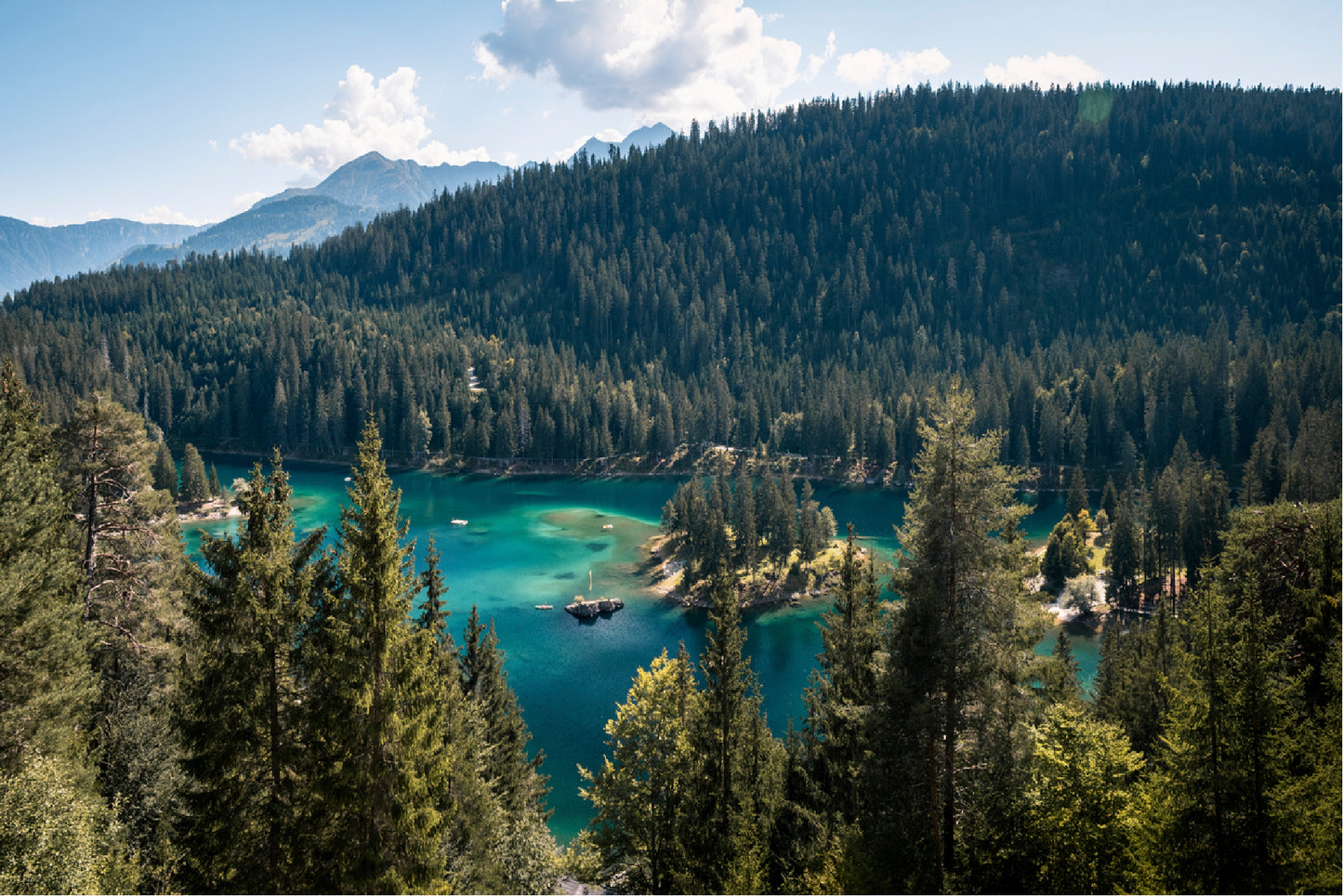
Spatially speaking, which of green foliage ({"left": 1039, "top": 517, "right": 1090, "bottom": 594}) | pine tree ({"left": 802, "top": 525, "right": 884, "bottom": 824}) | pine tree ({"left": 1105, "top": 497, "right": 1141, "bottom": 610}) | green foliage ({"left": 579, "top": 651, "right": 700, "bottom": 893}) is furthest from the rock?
pine tree ({"left": 1105, "top": 497, "right": 1141, "bottom": 610})

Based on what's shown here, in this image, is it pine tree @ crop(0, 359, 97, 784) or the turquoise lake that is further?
the turquoise lake

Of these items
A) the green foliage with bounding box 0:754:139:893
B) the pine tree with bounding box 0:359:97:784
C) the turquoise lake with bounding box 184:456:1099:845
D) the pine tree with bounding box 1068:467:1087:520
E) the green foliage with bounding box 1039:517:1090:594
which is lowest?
the turquoise lake with bounding box 184:456:1099:845

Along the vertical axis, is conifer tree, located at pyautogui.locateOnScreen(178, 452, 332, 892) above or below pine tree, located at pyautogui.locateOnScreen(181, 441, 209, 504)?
above

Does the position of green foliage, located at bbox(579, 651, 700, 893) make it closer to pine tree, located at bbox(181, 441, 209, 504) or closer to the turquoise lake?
the turquoise lake

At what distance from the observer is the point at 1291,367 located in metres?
128

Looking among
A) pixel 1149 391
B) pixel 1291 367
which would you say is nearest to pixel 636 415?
pixel 1149 391

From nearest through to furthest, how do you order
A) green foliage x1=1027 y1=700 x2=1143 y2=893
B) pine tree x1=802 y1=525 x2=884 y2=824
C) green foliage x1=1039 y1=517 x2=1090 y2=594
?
green foliage x1=1027 y1=700 x2=1143 y2=893 < pine tree x1=802 y1=525 x2=884 y2=824 < green foliage x1=1039 y1=517 x2=1090 y2=594

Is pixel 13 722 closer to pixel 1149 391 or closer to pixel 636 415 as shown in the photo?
pixel 636 415

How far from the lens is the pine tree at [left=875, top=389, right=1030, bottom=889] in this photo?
802 inches

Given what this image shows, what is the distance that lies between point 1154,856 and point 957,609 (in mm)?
7589

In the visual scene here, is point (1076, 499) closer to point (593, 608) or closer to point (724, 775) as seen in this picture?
point (593, 608)

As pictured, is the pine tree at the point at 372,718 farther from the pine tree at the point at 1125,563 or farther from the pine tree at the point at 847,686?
the pine tree at the point at 1125,563

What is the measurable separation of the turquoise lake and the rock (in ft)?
3.09

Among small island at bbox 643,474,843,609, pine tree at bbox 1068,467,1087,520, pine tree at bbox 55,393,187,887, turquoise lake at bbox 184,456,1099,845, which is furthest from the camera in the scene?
pine tree at bbox 1068,467,1087,520
